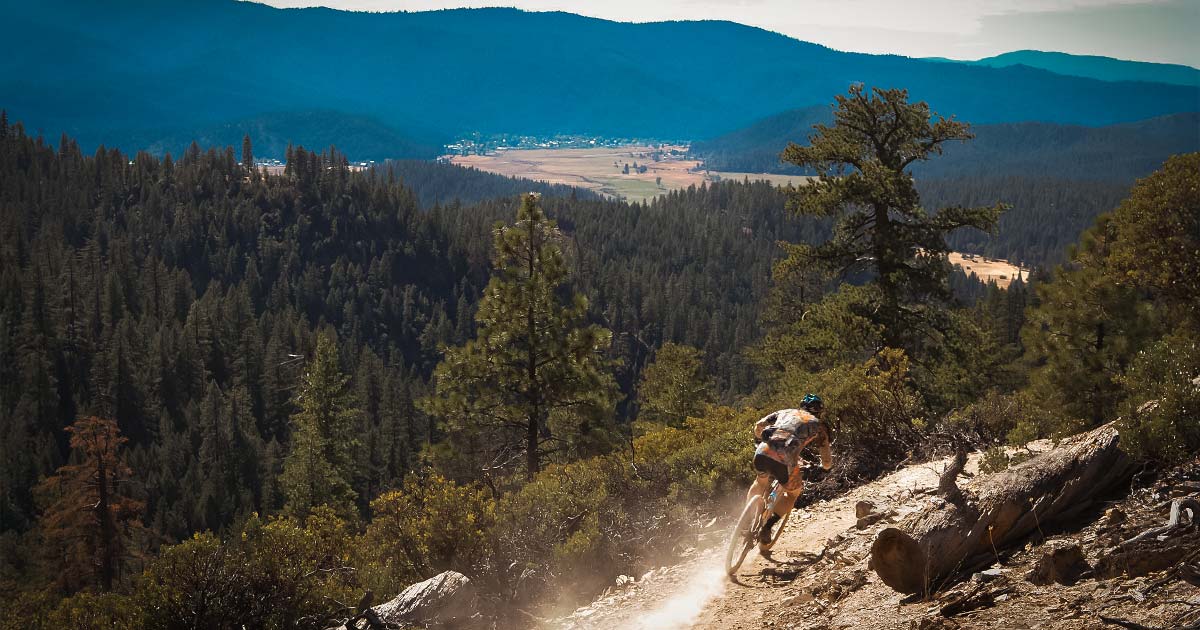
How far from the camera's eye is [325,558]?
11.6 m

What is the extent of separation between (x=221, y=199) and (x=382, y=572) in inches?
7888

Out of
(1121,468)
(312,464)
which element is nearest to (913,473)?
(1121,468)

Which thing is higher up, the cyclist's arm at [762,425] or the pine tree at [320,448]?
the cyclist's arm at [762,425]

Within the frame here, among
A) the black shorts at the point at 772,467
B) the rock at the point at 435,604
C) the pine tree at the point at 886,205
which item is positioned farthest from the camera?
the pine tree at the point at 886,205

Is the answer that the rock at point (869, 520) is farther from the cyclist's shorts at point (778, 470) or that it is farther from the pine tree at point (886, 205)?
the pine tree at point (886, 205)

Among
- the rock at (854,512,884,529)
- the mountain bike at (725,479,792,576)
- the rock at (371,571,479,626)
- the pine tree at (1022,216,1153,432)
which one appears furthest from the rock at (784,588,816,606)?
the pine tree at (1022,216,1153,432)

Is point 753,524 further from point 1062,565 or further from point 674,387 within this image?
point 674,387

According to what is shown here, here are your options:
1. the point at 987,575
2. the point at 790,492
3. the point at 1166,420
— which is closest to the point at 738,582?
the point at 790,492

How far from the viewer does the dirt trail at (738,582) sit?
8.48 m

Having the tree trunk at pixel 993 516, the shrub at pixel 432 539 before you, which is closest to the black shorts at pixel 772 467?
the tree trunk at pixel 993 516

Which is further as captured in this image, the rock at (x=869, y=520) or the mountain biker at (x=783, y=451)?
the mountain biker at (x=783, y=451)

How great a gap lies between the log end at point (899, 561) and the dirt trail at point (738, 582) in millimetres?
194

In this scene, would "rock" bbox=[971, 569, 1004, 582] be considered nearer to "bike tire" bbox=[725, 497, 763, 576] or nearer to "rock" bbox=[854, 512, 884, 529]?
"rock" bbox=[854, 512, 884, 529]

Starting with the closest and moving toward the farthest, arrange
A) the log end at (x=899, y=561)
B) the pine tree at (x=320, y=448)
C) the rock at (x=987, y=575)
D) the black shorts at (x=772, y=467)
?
the rock at (x=987, y=575), the log end at (x=899, y=561), the black shorts at (x=772, y=467), the pine tree at (x=320, y=448)
